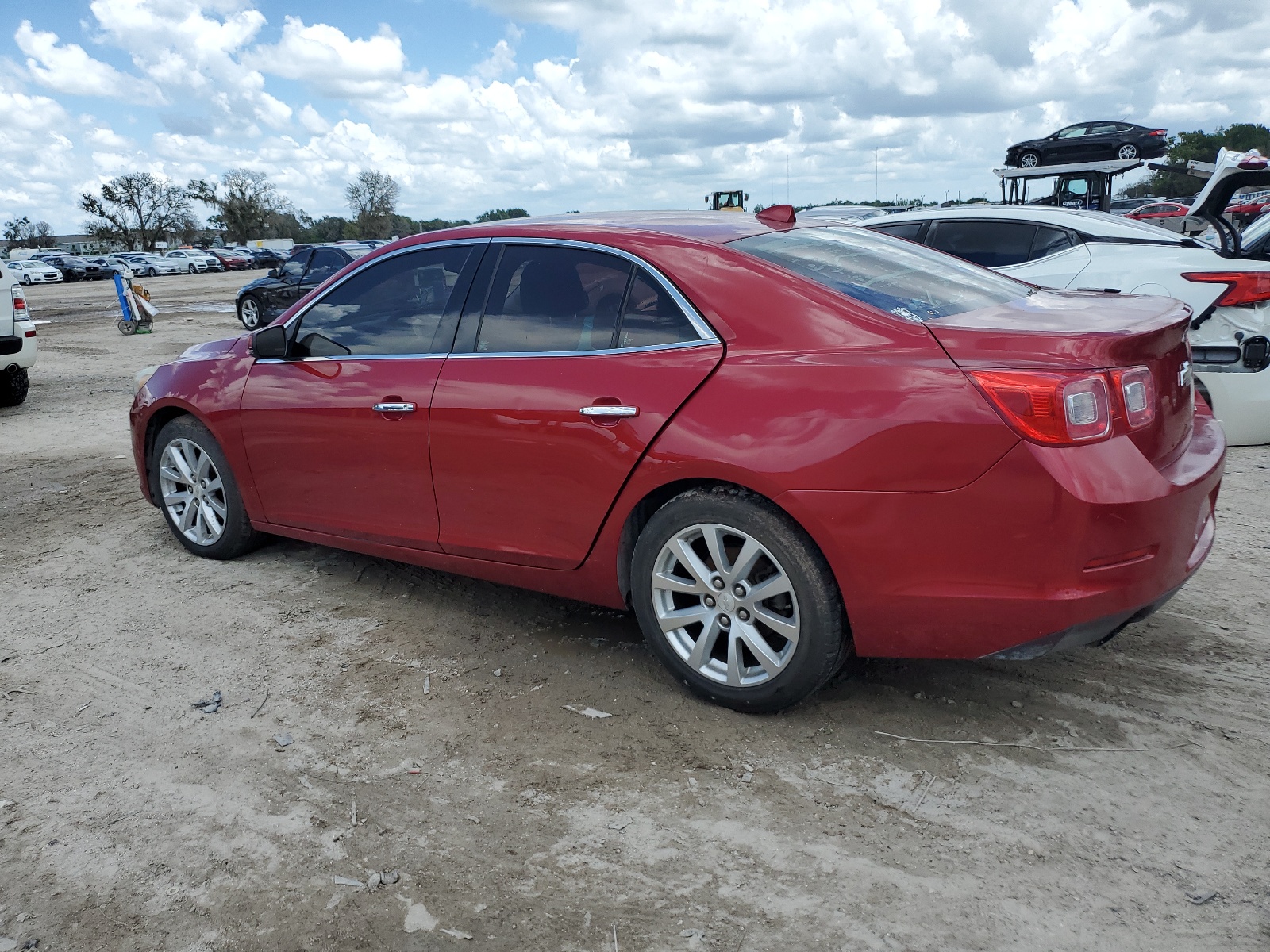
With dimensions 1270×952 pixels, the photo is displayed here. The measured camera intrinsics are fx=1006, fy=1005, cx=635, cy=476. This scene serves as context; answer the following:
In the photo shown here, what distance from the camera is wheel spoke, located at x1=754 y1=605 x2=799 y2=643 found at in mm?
3135

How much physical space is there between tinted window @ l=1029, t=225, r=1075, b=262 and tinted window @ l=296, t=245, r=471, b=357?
512 centimetres

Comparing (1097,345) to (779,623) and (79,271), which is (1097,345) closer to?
(779,623)

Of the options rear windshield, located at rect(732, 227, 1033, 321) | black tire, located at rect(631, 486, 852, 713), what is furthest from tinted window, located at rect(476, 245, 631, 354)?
black tire, located at rect(631, 486, 852, 713)

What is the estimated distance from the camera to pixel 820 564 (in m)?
3.06

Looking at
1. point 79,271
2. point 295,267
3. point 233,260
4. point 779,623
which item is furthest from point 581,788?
point 233,260

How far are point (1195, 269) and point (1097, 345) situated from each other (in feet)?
14.9

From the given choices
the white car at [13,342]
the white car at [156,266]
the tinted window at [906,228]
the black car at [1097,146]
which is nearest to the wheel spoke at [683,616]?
the tinted window at [906,228]

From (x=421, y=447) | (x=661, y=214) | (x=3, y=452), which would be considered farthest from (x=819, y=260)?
(x=3, y=452)

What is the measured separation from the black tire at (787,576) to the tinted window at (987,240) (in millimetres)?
5209

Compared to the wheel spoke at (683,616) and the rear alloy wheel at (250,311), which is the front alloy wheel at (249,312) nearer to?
the rear alloy wheel at (250,311)

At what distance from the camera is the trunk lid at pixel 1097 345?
9.12ft

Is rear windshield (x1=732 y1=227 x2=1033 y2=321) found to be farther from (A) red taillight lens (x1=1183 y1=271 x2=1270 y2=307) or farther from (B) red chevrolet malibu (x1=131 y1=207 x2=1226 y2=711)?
(A) red taillight lens (x1=1183 y1=271 x2=1270 y2=307)

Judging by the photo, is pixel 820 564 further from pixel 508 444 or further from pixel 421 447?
pixel 421 447

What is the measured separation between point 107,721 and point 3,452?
593 cm
